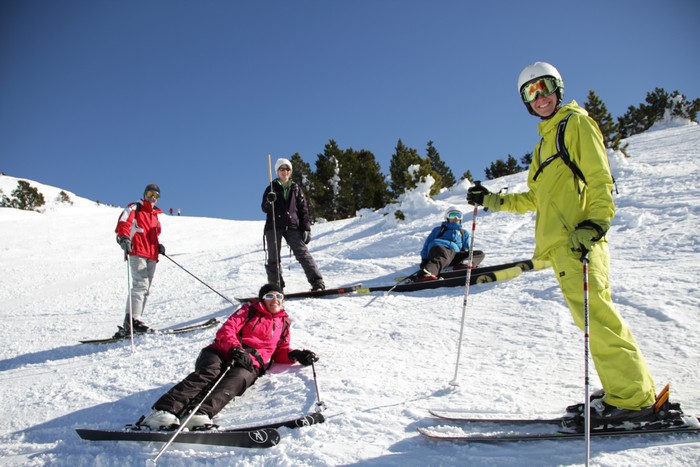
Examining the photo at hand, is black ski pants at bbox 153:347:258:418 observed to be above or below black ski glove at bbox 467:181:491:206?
below

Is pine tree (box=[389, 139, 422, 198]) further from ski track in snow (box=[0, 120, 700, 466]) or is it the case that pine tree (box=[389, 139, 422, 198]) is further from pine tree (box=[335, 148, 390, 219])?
ski track in snow (box=[0, 120, 700, 466])

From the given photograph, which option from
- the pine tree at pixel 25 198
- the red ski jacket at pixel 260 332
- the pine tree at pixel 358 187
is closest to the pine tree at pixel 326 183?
the pine tree at pixel 358 187

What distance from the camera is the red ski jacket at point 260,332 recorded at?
3.84 metres

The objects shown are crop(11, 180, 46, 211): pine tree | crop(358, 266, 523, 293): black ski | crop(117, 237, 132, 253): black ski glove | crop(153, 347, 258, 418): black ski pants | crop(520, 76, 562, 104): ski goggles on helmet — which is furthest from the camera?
crop(11, 180, 46, 211): pine tree

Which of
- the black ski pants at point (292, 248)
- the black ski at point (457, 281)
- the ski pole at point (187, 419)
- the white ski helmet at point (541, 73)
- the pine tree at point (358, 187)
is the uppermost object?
the pine tree at point (358, 187)

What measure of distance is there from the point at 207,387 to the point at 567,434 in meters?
2.58

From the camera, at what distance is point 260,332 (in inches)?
159

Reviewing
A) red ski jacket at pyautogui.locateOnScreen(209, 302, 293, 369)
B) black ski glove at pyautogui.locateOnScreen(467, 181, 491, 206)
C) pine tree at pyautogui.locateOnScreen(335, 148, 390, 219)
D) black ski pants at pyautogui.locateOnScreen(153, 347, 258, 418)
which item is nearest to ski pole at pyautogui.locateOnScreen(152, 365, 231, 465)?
black ski pants at pyautogui.locateOnScreen(153, 347, 258, 418)

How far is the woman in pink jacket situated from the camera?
9.74ft

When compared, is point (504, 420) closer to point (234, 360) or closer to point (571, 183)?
point (571, 183)

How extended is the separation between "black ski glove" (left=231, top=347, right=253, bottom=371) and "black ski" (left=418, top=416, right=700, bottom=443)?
1.62 m

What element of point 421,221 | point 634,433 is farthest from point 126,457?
point 421,221

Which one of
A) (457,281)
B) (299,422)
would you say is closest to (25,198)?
(457,281)

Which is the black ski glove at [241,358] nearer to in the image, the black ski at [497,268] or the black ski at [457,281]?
the black ski at [457,281]
